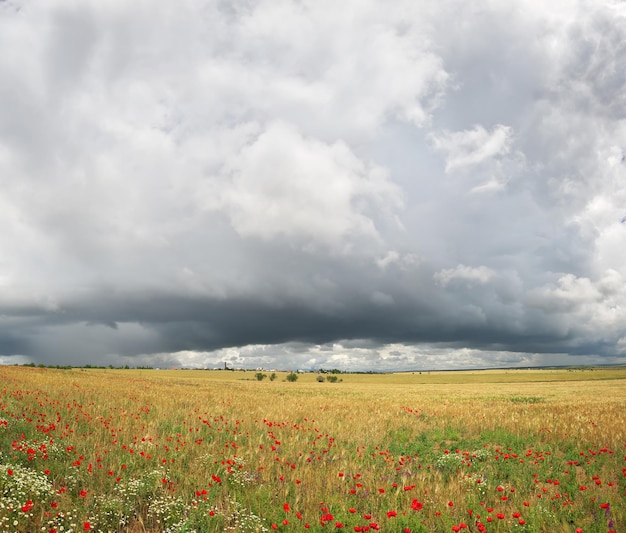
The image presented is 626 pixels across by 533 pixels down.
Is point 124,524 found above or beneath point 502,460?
above

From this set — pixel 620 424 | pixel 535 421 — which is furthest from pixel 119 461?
pixel 620 424

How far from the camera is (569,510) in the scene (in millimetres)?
7273

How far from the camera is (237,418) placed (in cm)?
1527

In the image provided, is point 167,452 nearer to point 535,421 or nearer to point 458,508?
point 458,508

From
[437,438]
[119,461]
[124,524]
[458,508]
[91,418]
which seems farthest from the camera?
[437,438]

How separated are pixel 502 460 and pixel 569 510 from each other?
4.05 meters

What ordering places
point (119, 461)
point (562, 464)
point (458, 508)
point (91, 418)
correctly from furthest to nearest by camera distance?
point (91, 418)
point (562, 464)
point (119, 461)
point (458, 508)

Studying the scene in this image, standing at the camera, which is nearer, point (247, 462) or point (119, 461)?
point (119, 461)

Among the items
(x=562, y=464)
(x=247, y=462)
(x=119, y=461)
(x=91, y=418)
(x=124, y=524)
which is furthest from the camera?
(x=91, y=418)

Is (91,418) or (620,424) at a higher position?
(91,418)

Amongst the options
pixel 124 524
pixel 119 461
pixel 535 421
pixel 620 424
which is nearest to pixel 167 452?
pixel 119 461

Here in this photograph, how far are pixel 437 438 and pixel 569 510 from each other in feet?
23.6

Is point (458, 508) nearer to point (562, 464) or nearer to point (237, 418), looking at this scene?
point (562, 464)

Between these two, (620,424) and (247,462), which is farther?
(620,424)
